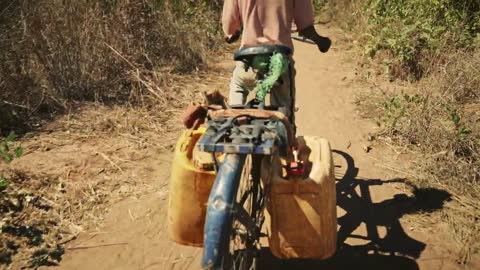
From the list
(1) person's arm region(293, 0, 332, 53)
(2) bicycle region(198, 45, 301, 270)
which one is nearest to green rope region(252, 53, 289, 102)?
(2) bicycle region(198, 45, 301, 270)

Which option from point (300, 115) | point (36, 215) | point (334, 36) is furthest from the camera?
point (334, 36)

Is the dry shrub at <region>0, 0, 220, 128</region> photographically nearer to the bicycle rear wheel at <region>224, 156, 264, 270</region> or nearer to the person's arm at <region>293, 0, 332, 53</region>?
the person's arm at <region>293, 0, 332, 53</region>

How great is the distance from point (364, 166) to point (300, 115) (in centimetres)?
132

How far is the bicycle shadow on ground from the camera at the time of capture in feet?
10.3

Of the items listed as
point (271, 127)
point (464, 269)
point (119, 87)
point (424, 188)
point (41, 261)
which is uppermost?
point (271, 127)

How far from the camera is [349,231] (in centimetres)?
348

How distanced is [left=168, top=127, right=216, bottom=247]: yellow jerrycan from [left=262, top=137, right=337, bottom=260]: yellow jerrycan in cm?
32

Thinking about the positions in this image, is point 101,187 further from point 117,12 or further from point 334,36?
point 334,36

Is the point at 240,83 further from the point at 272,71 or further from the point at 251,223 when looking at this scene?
the point at 251,223

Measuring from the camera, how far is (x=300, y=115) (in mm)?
5504

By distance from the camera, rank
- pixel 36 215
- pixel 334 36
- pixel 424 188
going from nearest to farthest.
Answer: pixel 36 215
pixel 424 188
pixel 334 36

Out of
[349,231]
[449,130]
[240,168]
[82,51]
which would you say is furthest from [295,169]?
[82,51]

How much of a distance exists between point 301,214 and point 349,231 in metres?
1.40

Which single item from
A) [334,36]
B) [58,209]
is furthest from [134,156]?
[334,36]
